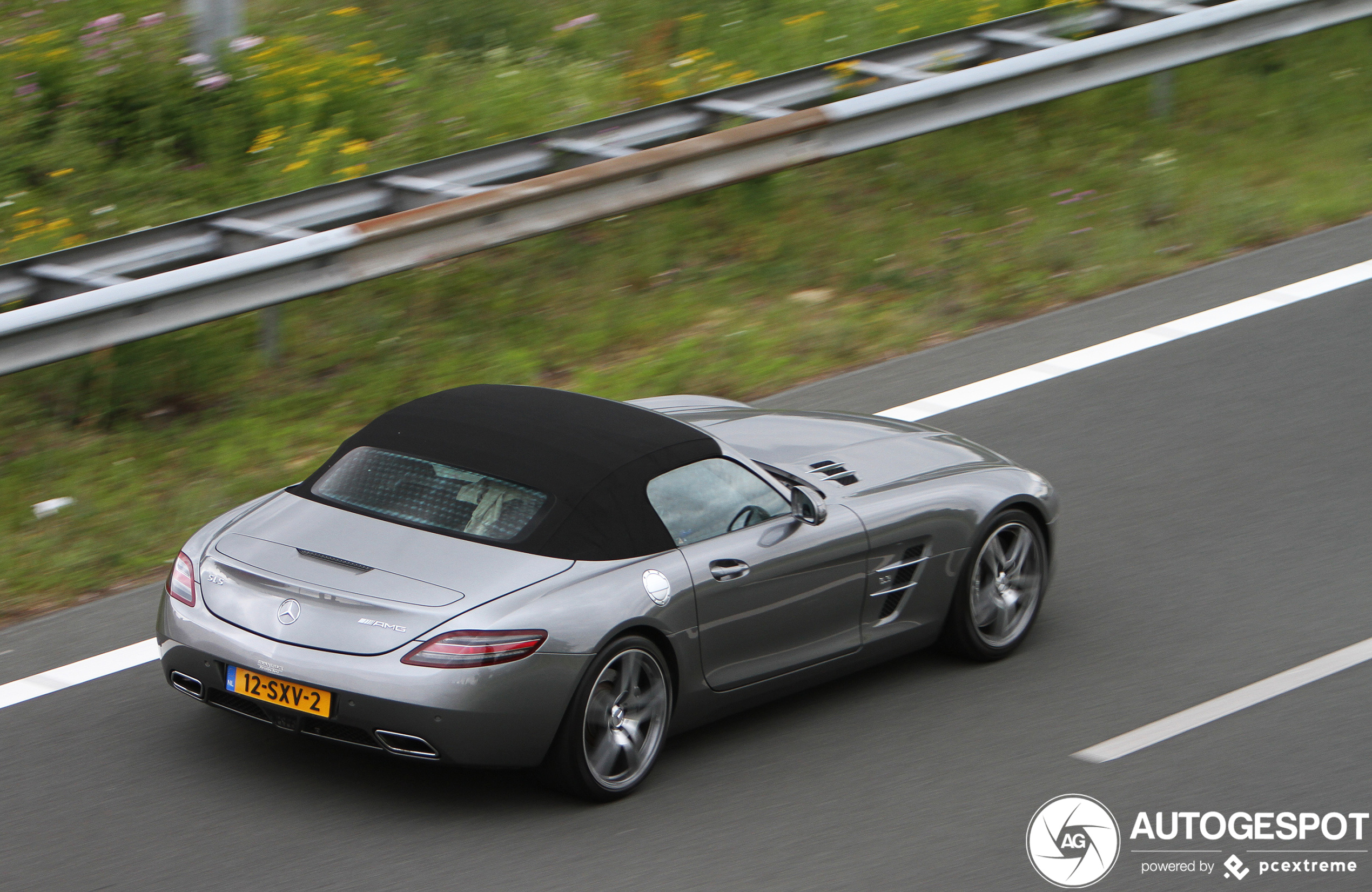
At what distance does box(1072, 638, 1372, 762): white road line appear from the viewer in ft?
20.6

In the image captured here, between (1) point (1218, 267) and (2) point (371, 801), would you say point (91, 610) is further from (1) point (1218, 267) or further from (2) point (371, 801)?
(1) point (1218, 267)

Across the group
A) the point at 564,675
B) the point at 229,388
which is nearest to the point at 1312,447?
the point at 564,675

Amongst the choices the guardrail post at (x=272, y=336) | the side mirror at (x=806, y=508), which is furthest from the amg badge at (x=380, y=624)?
the guardrail post at (x=272, y=336)

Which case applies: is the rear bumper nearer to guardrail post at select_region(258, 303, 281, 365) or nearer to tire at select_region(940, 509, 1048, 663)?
tire at select_region(940, 509, 1048, 663)

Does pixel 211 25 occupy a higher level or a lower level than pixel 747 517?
higher

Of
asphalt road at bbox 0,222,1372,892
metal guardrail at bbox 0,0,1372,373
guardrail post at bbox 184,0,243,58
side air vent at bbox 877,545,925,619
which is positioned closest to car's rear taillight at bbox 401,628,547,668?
asphalt road at bbox 0,222,1372,892

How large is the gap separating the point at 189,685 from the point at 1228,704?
12.9ft

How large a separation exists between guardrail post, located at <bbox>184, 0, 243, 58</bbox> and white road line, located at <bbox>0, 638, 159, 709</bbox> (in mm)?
5556

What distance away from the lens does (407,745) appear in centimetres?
536

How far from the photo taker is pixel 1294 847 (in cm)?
564

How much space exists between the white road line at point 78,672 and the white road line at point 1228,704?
3.76m

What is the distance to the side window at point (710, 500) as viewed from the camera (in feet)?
19.8

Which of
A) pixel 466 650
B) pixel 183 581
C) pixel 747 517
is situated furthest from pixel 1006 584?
pixel 183 581

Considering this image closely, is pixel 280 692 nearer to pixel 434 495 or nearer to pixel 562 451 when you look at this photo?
pixel 434 495
